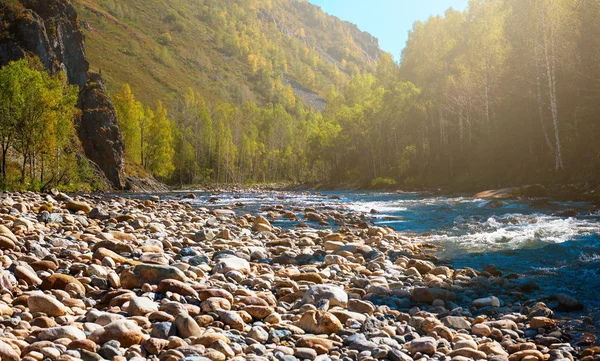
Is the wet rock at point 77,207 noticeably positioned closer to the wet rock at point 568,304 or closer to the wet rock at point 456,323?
the wet rock at point 456,323

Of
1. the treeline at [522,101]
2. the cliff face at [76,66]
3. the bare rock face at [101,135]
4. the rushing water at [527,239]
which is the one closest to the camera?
the rushing water at [527,239]

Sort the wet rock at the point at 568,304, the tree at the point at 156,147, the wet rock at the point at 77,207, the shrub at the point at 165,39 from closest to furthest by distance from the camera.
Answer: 1. the wet rock at the point at 568,304
2. the wet rock at the point at 77,207
3. the tree at the point at 156,147
4. the shrub at the point at 165,39

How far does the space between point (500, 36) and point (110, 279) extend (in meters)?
44.6

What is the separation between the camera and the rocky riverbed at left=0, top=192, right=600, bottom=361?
417 centimetres

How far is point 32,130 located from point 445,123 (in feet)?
128

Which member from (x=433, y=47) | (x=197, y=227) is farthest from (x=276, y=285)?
(x=433, y=47)

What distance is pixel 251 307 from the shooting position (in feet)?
17.8

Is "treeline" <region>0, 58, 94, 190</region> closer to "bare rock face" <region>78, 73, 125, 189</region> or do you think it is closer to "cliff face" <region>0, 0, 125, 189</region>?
"cliff face" <region>0, 0, 125, 189</region>

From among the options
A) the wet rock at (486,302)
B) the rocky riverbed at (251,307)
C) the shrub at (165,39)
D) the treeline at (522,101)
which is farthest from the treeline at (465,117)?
the shrub at (165,39)

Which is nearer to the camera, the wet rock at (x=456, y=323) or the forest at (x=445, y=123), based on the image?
the wet rock at (x=456, y=323)

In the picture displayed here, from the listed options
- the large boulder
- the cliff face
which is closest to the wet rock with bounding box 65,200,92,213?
the large boulder

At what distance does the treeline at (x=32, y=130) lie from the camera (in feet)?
84.2

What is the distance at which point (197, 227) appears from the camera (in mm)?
13453

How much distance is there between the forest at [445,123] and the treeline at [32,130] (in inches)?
9.6
